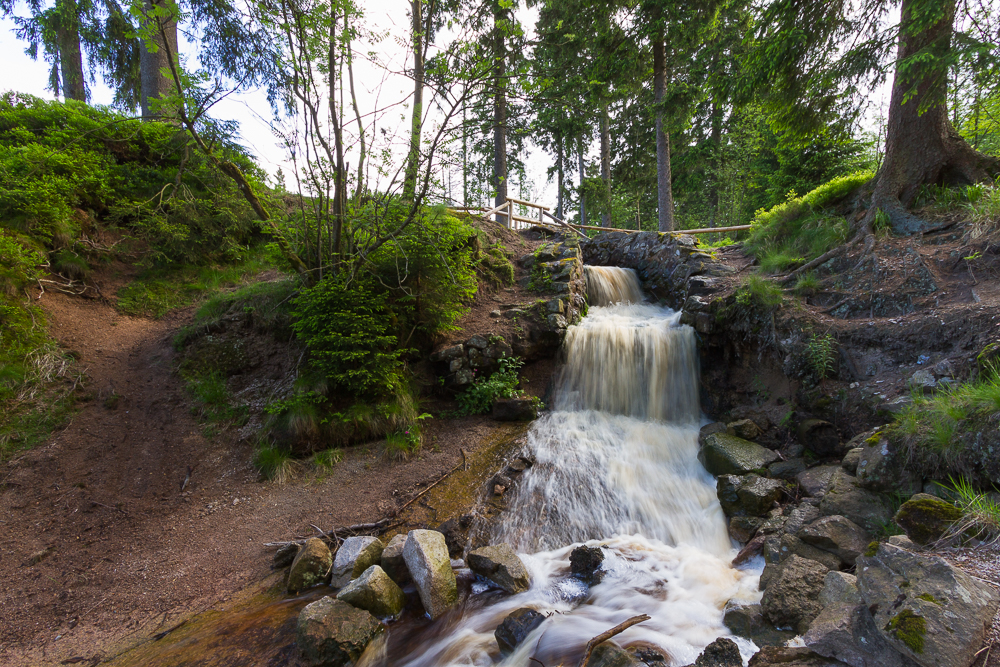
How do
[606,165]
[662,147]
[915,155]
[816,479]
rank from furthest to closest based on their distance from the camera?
[606,165]
[662,147]
[915,155]
[816,479]

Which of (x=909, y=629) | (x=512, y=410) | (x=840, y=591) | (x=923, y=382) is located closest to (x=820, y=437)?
(x=923, y=382)

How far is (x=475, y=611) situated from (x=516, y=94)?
5.90 m

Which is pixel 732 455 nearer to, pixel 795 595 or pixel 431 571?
pixel 795 595

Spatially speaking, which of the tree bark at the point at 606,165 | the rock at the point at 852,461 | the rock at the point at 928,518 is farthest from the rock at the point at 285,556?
the tree bark at the point at 606,165

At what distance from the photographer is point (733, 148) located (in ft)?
65.1

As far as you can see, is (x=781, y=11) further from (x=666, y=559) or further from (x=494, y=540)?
(x=494, y=540)

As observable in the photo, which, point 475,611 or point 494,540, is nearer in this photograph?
point 475,611

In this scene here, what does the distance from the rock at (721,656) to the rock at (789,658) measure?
12 cm

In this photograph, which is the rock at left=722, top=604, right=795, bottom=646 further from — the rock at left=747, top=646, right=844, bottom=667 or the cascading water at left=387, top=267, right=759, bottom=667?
the rock at left=747, top=646, right=844, bottom=667

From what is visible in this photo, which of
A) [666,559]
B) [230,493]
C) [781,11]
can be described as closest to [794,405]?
[666,559]

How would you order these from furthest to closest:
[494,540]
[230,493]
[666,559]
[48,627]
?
1. [230,493]
2. [494,540]
3. [666,559]
4. [48,627]

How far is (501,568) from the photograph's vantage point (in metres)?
3.84

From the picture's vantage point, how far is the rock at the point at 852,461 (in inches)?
160

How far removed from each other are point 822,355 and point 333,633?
6542mm
